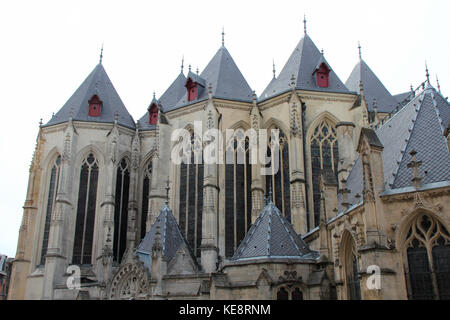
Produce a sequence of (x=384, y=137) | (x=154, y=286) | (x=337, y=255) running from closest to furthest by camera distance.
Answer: (x=337, y=255) < (x=384, y=137) < (x=154, y=286)

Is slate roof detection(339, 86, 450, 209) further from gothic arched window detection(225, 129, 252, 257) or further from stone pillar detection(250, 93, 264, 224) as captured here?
gothic arched window detection(225, 129, 252, 257)

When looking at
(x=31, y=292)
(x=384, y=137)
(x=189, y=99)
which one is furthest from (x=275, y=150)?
(x=31, y=292)

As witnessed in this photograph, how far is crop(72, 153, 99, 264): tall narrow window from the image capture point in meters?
28.1

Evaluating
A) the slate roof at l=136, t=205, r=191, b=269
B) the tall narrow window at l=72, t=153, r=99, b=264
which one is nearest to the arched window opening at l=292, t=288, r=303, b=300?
the slate roof at l=136, t=205, r=191, b=269

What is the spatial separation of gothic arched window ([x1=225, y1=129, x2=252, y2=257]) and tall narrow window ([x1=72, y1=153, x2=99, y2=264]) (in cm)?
862

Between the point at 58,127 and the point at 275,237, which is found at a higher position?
the point at 58,127

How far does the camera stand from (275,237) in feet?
54.0

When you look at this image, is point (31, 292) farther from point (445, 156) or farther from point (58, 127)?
point (445, 156)

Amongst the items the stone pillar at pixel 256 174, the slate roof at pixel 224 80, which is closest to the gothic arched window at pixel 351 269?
the stone pillar at pixel 256 174

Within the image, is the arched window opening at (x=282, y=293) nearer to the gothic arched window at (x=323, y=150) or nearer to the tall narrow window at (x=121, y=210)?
the gothic arched window at (x=323, y=150)

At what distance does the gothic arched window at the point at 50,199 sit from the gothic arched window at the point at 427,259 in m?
21.9

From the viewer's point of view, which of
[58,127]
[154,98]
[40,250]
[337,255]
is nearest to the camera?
[337,255]
